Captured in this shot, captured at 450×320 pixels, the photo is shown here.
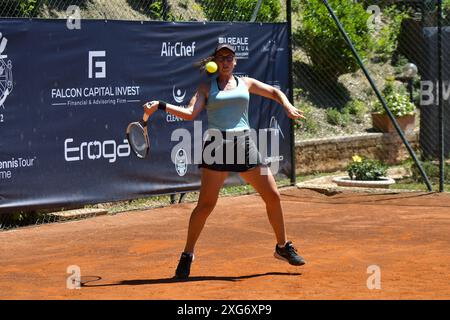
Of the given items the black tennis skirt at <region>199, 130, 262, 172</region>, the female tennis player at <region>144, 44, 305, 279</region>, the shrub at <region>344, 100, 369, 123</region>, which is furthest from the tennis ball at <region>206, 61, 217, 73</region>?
the shrub at <region>344, 100, 369, 123</region>

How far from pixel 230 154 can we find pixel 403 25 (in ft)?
42.1

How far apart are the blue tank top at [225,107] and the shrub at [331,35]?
9.43 meters

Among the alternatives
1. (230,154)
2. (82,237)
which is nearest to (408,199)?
(82,237)

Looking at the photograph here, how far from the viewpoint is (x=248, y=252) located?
9086 millimetres

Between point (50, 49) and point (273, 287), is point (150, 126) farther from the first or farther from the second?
point (273, 287)

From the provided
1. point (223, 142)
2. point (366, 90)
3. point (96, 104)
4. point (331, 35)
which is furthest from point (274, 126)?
point (223, 142)

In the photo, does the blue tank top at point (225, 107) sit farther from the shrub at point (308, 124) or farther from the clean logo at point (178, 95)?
the shrub at point (308, 124)

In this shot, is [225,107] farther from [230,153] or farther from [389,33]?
[389,33]

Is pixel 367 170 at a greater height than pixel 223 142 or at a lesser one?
lesser

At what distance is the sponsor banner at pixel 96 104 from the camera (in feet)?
34.9

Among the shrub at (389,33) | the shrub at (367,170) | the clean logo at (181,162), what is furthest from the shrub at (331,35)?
the clean logo at (181,162)

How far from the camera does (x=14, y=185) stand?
417 inches

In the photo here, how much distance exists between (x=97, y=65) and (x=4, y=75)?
1289 mm

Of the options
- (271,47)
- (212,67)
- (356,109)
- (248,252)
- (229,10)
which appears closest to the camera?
(212,67)
